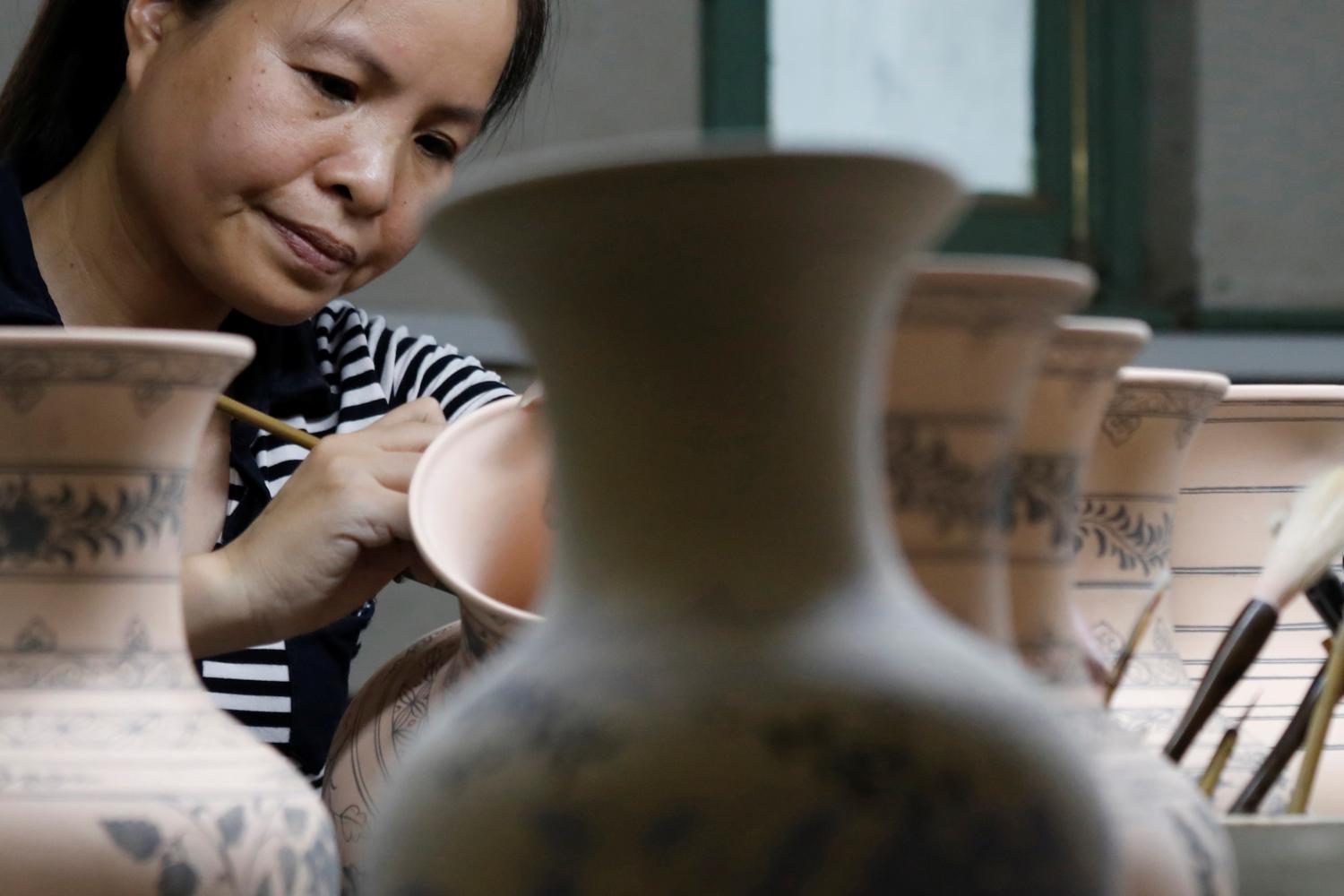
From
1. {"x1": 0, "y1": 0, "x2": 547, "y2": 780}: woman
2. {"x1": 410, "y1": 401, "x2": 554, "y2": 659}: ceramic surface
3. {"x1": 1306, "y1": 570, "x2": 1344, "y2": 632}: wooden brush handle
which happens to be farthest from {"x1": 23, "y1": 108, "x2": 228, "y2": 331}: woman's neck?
{"x1": 1306, "y1": 570, "x2": 1344, "y2": 632}: wooden brush handle

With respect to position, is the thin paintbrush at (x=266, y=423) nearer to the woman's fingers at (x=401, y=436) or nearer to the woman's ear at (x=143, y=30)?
the woman's fingers at (x=401, y=436)

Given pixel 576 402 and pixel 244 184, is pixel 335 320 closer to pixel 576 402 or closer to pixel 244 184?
pixel 244 184

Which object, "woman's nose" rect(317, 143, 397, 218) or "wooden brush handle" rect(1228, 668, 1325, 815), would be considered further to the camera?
"woman's nose" rect(317, 143, 397, 218)

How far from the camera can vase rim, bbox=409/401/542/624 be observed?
432 millimetres

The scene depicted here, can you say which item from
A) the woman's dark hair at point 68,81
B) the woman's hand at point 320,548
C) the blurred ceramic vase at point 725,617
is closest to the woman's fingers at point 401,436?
the woman's hand at point 320,548

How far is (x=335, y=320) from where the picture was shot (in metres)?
1.08

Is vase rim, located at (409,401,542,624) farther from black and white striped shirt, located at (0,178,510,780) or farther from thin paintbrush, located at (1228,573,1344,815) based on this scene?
black and white striped shirt, located at (0,178,510,780)

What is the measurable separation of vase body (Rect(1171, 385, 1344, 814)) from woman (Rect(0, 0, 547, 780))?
379mm

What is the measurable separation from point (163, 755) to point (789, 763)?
21 cm

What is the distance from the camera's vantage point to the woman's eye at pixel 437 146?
90 cm

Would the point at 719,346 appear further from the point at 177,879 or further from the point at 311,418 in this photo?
the point at 311,418

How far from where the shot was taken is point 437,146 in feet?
3.01

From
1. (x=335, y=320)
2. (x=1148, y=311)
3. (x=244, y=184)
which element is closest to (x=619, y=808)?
(x=244, y=184)

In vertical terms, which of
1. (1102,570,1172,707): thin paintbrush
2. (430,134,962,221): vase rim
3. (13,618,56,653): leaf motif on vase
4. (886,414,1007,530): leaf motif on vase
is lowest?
(1102,570,1172,707): thin paintbrush
